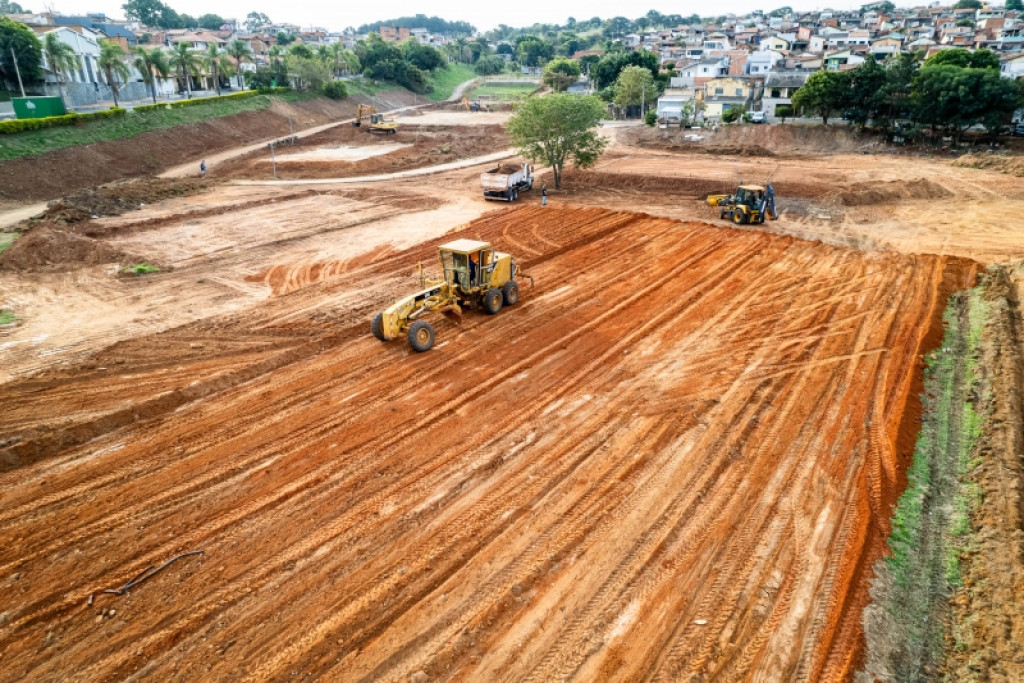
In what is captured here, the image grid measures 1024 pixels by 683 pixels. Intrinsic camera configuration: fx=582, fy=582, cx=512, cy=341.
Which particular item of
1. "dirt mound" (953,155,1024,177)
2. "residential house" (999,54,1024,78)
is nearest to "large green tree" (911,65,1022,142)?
"dirt mound" (953,155,1024,177)

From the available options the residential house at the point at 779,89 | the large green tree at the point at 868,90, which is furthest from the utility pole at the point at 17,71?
the large green tree at the point at 868,90

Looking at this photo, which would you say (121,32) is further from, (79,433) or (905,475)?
(905,475)

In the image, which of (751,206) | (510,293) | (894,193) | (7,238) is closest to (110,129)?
(7,238)

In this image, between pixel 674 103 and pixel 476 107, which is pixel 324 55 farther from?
pixel 674 103

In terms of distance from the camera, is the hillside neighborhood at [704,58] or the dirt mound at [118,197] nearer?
the dirt mound at [118,197]

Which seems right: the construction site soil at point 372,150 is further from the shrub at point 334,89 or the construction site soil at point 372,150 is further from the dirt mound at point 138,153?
the shrub at point 334,89

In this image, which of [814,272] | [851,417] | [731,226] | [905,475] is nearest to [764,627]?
[905,475]
